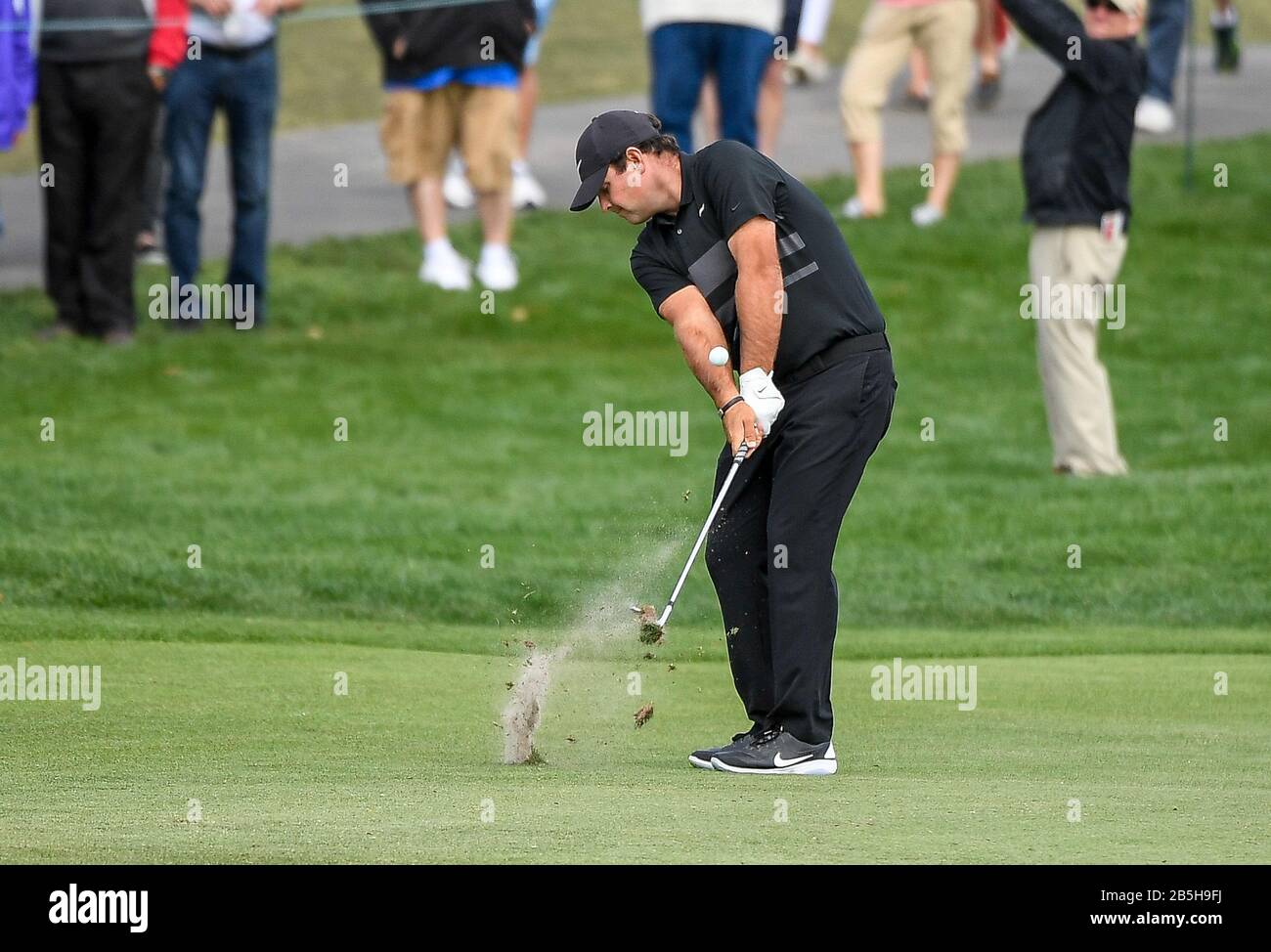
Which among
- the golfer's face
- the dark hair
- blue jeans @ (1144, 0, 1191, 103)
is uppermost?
blue jeans @ (1144, 0, 1191, 103)

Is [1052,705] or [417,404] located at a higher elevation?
[417,404]

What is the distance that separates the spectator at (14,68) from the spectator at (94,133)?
1.28 feet

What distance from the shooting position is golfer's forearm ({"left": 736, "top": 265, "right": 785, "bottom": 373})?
7012 mm

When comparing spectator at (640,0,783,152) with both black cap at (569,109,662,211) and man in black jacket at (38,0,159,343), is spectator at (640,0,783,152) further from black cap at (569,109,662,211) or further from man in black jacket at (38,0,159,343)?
black cap at (569,109,662,211)

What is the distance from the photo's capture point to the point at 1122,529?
43.2ft

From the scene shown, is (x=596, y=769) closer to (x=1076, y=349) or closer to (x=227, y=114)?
(x=1076, y=349)

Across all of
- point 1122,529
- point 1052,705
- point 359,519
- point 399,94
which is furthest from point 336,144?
point 1052,705

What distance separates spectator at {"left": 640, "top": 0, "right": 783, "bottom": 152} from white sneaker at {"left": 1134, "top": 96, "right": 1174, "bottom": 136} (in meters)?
6.06

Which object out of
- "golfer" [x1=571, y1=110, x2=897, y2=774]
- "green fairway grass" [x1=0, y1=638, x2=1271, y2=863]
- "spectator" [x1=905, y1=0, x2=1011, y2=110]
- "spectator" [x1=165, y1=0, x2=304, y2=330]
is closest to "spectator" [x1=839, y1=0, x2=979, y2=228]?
"spectator" [x1=905, y1=0, x2=1011, y2=110]

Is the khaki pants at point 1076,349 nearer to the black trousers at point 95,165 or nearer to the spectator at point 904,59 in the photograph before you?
the spectator at point 904,59

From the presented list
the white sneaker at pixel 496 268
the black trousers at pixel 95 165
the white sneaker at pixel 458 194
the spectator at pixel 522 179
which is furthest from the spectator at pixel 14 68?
the white sneaker at pixel 458 194
